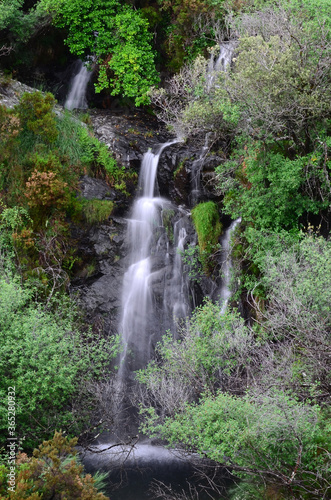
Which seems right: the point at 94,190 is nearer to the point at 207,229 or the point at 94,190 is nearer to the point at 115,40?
the point at 207,229

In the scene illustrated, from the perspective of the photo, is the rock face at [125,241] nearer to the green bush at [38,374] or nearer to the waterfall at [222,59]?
the waterfall at [222,59]

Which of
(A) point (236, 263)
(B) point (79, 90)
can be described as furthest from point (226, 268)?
(B) point (79, 90)

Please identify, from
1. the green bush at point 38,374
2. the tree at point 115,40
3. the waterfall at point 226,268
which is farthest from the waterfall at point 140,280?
the tree at point 115,40

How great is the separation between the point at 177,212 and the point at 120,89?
274 inches

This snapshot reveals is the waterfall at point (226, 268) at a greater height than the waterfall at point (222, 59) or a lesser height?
lesser

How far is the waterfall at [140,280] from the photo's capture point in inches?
549

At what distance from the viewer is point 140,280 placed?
14.7 meters

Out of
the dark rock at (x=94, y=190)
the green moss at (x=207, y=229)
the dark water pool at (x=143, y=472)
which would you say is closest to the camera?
the dark water pool at (x=143, y=472)

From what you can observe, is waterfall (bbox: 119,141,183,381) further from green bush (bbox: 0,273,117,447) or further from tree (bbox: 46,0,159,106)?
tree (bbox: 46,0,159,106)

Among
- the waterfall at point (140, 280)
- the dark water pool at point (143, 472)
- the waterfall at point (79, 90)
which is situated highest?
the waterfall at point (79, 90)

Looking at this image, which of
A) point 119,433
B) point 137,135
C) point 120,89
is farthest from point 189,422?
point 120,89

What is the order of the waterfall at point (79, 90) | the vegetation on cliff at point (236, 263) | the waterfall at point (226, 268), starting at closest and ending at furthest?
1. the vegetation on cliff at point (236, 263)
2. the waterfall at point (226, 268)
3. the waterfall at point (79, 90)

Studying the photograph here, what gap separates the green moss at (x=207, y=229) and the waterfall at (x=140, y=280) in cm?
119

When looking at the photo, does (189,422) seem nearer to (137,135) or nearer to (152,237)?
(152,237)
